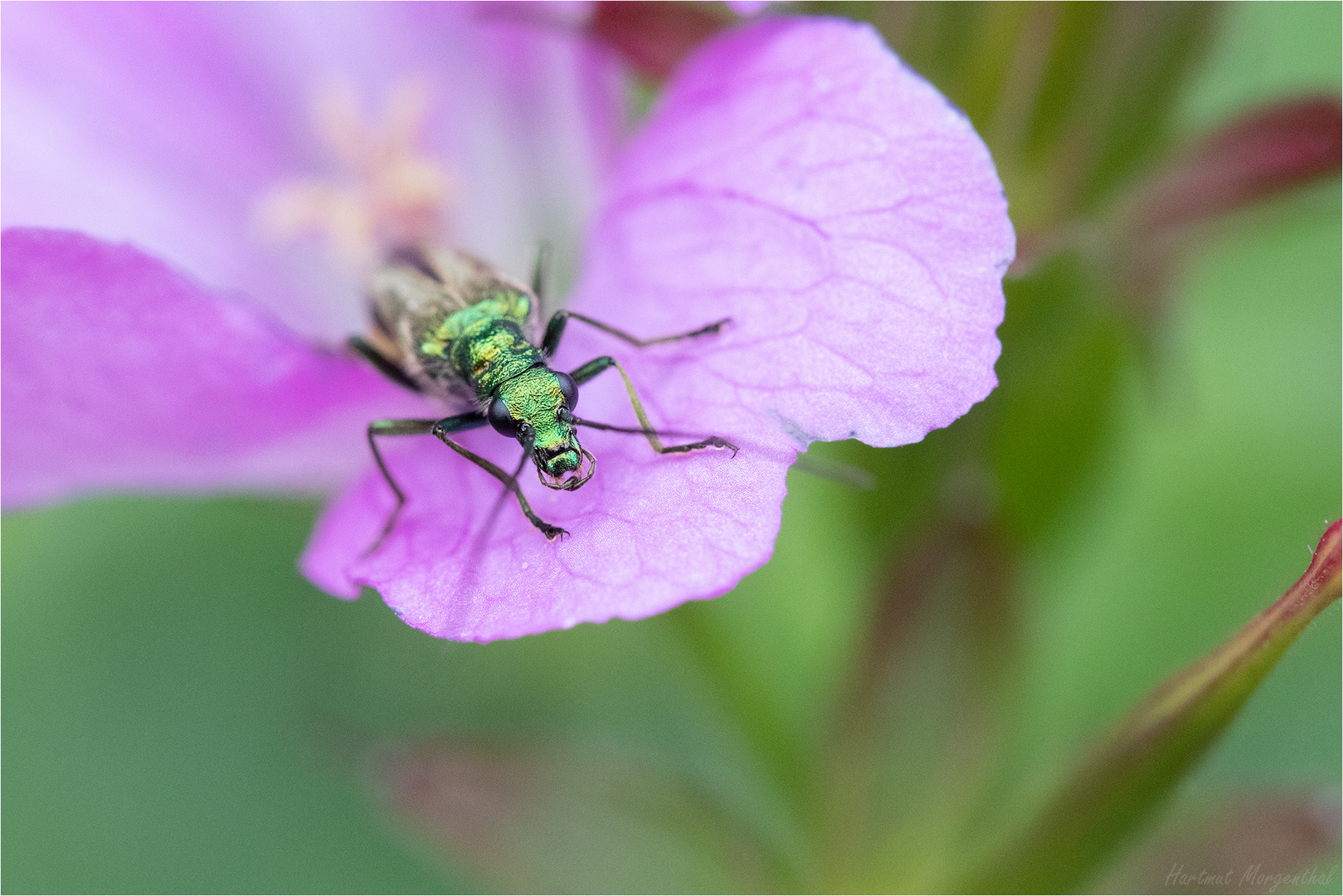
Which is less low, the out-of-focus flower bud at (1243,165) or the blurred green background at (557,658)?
the out-of-focus flower bud at (1243,165)

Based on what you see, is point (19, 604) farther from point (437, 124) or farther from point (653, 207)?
point (653, 207)

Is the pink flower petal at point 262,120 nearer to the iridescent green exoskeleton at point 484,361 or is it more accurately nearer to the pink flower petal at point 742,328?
the iridescent green exoskeleton at point 484,361

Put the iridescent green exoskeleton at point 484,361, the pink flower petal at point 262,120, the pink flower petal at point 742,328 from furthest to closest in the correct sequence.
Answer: the pink flower petal at point 262,120, the iridescent green exoskeleton at point 484,361, the pink flower petal at point 742,328

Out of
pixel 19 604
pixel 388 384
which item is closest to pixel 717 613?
pixel 388 384

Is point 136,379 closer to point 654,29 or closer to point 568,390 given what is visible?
point 568,390

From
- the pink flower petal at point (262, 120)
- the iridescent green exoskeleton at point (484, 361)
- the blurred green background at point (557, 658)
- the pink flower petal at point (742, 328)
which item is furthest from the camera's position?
the blurred green background at point (557, 658)

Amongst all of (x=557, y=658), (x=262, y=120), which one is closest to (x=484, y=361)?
(x=262, y=120)

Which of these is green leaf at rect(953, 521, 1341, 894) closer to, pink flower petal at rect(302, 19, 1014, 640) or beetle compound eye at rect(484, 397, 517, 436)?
pink flower petal at rect(302, 19, 1014, 640)

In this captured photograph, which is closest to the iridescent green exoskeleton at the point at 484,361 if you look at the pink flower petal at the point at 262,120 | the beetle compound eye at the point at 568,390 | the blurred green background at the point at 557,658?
the beetle compound eye at the point at 568,390
